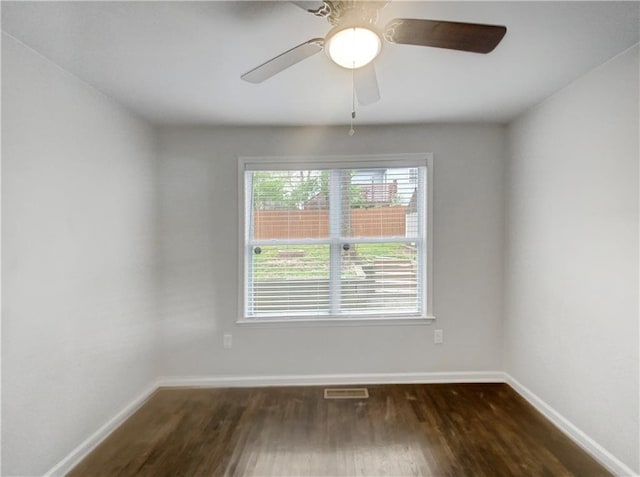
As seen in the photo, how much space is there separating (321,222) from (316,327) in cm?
97

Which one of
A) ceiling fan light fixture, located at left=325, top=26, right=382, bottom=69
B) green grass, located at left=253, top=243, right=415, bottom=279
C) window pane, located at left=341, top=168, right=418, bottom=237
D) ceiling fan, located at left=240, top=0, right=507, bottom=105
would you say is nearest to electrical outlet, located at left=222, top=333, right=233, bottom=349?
green grass, located at left=253, top=243, right=415, bottom=279

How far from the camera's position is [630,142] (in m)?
1.72

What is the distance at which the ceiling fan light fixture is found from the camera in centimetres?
119

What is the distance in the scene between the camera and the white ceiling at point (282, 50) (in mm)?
1408

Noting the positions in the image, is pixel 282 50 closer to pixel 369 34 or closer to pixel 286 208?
pixel 369 34

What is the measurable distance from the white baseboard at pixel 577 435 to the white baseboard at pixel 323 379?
13.4 inches

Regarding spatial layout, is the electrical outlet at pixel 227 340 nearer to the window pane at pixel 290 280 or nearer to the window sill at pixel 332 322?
the window sill at pixel 332 322

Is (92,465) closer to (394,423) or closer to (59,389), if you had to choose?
(59,389)

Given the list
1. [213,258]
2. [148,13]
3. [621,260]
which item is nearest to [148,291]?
[213,258]

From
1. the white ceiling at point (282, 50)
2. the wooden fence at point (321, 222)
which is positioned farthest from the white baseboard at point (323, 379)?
the white ceiling at point (282, 50)

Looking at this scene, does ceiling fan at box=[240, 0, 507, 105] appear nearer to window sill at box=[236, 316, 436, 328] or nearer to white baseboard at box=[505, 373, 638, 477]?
window sill at box=[236, 316, 436, 328]

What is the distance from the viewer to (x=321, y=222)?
293cm

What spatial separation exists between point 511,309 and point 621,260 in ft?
3.75

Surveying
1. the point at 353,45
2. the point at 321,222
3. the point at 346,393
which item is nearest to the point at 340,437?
the point at 346,393
